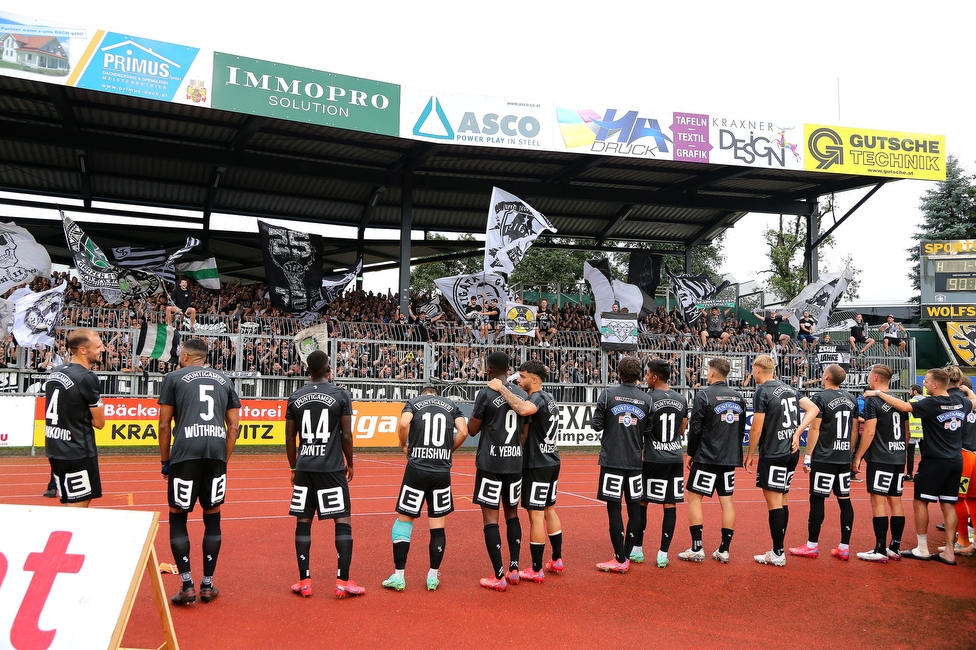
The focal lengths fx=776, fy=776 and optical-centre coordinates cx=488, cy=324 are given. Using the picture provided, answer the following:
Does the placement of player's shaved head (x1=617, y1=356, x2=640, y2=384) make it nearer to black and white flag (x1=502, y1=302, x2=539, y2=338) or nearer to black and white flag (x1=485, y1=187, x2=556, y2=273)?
black and white flag (x1=502, y1=302, x2=539, y2=338)

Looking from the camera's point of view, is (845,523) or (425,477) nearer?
(425,477)

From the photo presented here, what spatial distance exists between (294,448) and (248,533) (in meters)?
2.99

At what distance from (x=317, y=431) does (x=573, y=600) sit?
261 centimetres

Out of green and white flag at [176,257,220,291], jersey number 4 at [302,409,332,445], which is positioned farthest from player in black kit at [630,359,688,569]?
green and white flag at [176,257,220,291]

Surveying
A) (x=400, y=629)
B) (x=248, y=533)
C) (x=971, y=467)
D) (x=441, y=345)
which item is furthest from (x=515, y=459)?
(x=441, y=345)

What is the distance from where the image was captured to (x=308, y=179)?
23.0 meters

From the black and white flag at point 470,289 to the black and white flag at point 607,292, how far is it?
267cm

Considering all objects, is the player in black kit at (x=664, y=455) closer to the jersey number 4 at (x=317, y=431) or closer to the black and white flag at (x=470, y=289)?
the jersey number 4 at (x=317, y=431)

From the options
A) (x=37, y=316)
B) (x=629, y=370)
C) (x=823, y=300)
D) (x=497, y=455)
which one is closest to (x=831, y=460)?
(x=629, y=370)

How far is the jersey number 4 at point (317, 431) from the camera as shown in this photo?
655cm

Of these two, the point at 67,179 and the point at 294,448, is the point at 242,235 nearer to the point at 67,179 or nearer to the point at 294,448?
A: the point at 67,179

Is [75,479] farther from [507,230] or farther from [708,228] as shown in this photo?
[708,228]

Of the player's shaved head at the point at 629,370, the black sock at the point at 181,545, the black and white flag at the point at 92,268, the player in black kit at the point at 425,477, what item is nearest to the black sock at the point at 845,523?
the player's shaved head at the point at 629,370

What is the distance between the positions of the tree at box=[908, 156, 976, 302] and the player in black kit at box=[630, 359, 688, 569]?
32.8 meters
